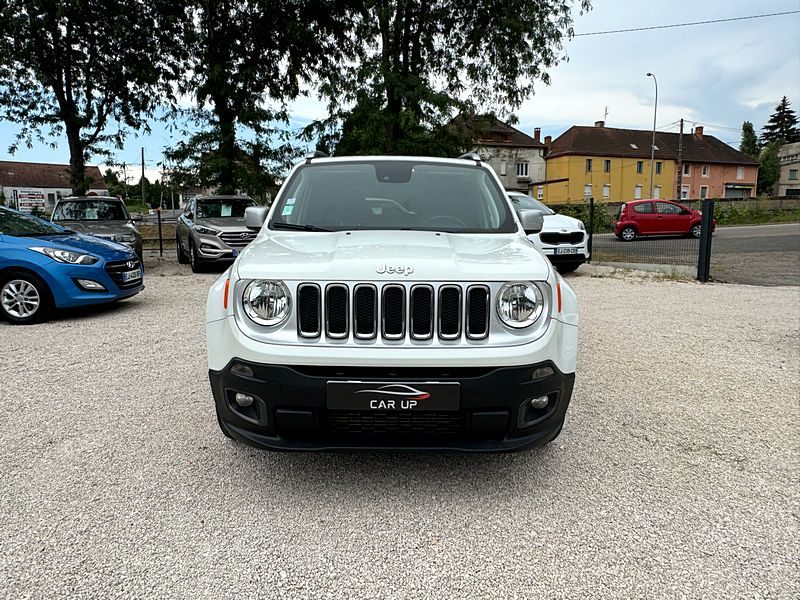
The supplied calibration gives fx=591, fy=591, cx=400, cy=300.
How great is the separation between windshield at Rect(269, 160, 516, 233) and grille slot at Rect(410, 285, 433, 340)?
3.37 feet

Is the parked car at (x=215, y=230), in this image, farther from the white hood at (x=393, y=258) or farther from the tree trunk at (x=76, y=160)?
the white hood at (x=393, y=258)

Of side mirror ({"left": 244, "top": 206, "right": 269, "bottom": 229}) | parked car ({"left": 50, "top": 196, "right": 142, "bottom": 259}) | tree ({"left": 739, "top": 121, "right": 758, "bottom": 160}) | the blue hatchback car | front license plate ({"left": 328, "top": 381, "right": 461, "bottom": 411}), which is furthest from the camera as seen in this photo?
tree ({"left": 739, "top": 121, "right": 758, "bottom": 160})

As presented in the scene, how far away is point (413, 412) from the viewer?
2609 millimetres

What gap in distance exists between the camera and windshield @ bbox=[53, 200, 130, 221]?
12406mm

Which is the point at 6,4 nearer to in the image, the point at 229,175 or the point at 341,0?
the point at 229,175

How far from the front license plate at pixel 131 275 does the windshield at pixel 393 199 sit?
4.50 m

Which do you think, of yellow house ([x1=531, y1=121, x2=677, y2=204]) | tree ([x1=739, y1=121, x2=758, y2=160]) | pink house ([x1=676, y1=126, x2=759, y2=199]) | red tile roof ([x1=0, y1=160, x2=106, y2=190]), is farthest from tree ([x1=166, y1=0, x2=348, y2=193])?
tree ([x1=739, y1=121, x2=758, y2=160])

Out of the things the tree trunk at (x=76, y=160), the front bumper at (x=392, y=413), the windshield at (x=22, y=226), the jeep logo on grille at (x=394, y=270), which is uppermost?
the tree trunk at (x=76, y=160)

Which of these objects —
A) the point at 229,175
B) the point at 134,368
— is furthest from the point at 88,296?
the point at 229,175

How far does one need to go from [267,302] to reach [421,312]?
2.33 feet

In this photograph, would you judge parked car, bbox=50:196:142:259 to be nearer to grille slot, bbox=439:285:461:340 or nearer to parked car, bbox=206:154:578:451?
parked car, bbox=206:154:578:451

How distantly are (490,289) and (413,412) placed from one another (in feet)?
2.13

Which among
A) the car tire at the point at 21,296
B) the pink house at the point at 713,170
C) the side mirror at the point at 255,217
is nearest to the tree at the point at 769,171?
the pink house at the point at 713,170

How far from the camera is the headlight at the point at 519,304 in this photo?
2693 millimetres
